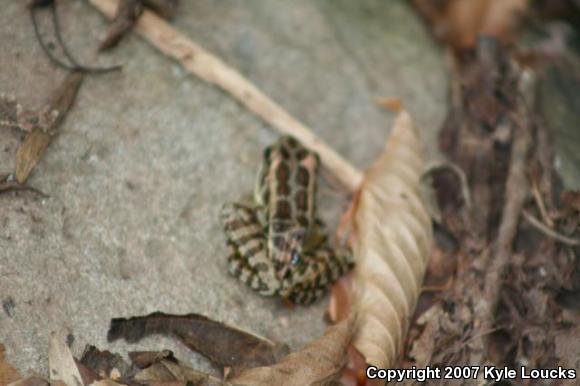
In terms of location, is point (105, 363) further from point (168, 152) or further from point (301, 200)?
point (301, 200)

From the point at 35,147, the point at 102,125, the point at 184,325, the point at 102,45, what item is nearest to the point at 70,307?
the point at 184,325

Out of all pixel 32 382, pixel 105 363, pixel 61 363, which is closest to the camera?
pixel 32 382

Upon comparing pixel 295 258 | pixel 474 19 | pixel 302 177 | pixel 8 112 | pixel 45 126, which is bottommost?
pixel 295 258

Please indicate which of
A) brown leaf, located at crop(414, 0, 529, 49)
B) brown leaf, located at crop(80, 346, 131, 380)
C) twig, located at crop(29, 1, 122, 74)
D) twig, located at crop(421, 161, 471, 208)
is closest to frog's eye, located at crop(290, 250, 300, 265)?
twig, located at crop(421, 161, 471, 208)

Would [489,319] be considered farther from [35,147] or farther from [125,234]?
[35,147]

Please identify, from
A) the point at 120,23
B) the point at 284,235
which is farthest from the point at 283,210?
the point at 120,23

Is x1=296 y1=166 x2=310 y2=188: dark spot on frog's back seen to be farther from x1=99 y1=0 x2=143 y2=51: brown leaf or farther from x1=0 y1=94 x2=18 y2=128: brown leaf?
x1=0 y1=94 x2=18 y2=128: brown leaf

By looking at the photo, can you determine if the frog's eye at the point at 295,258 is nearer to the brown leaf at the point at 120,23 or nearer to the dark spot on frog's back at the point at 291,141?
the dark spot on frog's back at the point at 291,141

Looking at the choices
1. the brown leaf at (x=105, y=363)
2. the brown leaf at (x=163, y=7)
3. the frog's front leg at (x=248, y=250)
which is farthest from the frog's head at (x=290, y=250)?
the brown leaf at (x=163, y=7)
